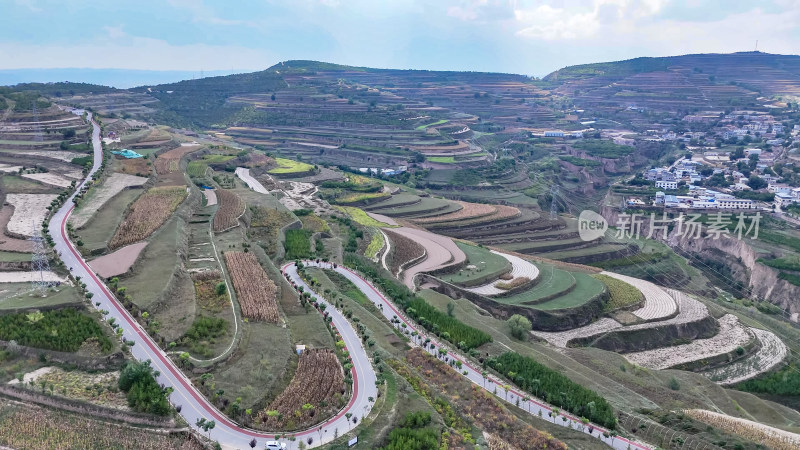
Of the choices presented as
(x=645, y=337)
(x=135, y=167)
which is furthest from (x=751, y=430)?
(x=135, y=167)

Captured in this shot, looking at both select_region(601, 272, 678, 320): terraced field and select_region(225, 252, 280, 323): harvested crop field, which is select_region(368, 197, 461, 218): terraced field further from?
select_region(225, 252, 280, 323): harvested crop field

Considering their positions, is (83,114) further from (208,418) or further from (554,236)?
(208,418)

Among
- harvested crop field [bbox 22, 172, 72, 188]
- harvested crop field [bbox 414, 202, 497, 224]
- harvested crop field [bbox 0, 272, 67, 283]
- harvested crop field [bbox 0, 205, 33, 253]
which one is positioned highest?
harvested crop field [bbox 22, 172, 72, 188]

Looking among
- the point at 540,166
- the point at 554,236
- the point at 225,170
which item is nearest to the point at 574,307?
the point at 554,236

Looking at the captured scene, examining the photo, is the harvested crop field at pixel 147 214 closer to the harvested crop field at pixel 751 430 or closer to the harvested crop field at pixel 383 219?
the harvested crop field at pixel 383 219

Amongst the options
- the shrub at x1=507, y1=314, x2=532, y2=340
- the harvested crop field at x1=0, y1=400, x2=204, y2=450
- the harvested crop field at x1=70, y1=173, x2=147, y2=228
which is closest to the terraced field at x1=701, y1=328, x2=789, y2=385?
the shrub at x1=507, y1=314, x2=532, y2=340

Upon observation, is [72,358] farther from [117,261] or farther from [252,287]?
[252,287]

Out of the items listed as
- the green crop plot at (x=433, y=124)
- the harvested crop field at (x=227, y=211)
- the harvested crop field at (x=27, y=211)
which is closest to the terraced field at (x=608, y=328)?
the harvested crop field at (x=227, y=211)
